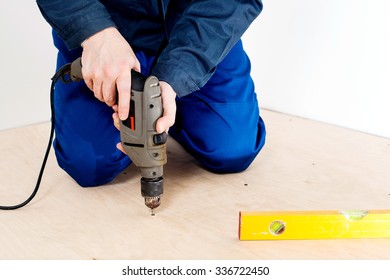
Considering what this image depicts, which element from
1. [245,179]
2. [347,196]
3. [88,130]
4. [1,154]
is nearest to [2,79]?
[1,154]

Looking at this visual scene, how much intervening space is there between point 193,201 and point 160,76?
359mm

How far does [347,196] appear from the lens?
160 cm

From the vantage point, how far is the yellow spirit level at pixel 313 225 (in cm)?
134

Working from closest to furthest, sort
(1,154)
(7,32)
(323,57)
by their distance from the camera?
(1,154) → (7,32) → (323,57)

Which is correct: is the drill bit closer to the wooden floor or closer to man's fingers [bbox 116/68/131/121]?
the wooden floor

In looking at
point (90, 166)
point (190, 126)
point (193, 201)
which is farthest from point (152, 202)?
point (190, 126)

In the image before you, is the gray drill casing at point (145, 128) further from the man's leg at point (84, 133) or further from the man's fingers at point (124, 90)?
the man's leg at point (84, 133)

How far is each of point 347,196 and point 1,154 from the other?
111cm

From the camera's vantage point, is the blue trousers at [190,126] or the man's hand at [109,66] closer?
the man's hand at [109,66]

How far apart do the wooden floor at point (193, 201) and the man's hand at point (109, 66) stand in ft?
0.99

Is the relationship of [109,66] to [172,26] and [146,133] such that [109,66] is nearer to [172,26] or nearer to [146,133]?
[146,133]

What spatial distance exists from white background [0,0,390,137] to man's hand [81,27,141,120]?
2.65ft

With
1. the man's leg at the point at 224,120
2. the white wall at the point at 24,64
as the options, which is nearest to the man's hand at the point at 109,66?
the man's leg at the point at 224,120
